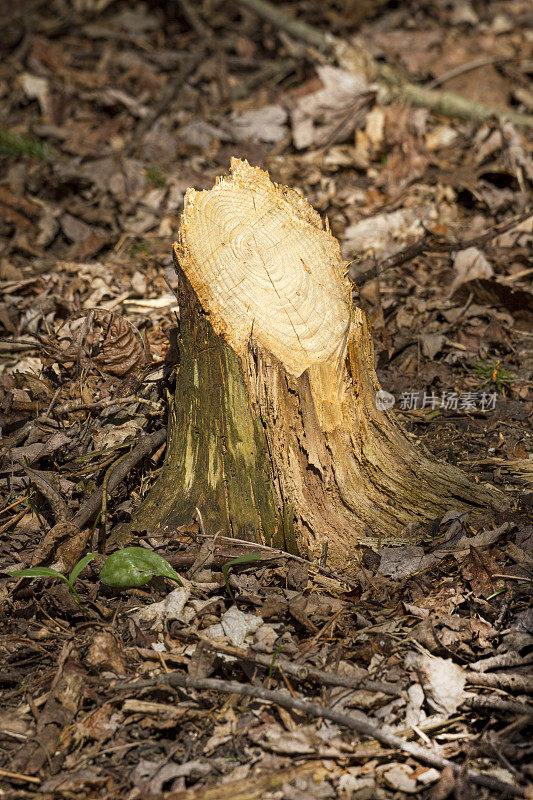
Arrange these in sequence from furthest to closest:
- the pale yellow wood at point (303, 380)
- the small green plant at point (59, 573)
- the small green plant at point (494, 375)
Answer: the small green plant at point (494, 375) → the pale yellow wood at point (303, 380) → the small green plant at point (59, 573)

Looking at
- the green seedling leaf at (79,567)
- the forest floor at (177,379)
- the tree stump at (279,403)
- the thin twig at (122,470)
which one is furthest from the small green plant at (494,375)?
the green seedling leaf at (79,567)

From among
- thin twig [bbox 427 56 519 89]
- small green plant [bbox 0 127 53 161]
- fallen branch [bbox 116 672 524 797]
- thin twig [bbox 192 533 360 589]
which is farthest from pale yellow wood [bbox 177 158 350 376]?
thin twig [bbox 427 56 519 89]

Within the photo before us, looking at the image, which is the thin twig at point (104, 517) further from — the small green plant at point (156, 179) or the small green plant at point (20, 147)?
the small green plant at point (20, 147)

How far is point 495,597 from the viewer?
2.39m

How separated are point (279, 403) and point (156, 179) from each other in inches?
146

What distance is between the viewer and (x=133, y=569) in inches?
97.5

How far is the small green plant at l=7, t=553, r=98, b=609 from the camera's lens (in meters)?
2.39

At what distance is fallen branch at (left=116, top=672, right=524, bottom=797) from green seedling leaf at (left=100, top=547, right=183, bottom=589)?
1.24 ft

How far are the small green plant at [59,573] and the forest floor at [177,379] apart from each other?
0.07 metres

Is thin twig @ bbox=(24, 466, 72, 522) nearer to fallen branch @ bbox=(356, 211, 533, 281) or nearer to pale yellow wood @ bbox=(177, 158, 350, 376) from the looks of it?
pale yellow wood @ bbox=(177, 158, 350, 376)

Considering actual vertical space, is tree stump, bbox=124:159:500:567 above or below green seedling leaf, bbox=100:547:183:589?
above

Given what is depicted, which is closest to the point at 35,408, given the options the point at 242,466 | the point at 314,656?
the point at 242,466

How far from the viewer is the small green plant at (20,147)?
5758 millimetres

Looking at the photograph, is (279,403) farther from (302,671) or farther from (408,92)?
(408,92)
